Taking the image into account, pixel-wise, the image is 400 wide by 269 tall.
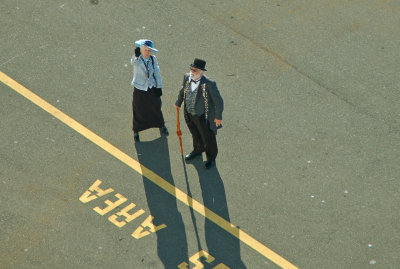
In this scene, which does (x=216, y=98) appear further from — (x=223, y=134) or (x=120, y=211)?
(x=120, y=211)

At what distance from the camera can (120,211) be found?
8977 mm

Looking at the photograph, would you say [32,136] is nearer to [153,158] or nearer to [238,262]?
[153,158]

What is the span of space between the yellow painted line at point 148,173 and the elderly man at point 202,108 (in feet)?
2.26

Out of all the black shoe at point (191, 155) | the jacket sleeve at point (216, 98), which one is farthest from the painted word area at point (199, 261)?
the jacket sleeve at point (216, 98)

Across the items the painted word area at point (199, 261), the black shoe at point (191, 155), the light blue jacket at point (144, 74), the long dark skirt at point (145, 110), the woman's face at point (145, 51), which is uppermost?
the woman's face at point (145, 51)

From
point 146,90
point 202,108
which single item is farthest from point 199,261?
point 146,90

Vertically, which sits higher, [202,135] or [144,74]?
[144,74]

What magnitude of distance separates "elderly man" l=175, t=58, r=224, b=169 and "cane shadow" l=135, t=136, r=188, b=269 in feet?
1.85

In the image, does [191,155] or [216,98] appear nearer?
[216,98]

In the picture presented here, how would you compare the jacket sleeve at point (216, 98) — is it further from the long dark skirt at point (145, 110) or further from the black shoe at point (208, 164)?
the long dark skirt at point (145, 110)

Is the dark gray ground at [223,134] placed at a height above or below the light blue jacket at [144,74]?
below

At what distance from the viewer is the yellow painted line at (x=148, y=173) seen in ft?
27.9

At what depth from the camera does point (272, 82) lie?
432 inches

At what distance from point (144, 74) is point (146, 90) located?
262mm
